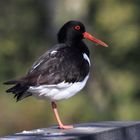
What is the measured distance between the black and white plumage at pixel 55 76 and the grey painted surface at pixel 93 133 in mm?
517

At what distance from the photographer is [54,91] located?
9.27 meters

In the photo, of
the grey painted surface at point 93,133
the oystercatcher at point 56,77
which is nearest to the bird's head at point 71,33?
the oystercatcher at point 56,77

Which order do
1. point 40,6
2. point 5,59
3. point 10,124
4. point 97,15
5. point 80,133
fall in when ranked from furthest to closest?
point 40,6 < point 97,15 < point 5,59 < point 10,124 < point 80,133

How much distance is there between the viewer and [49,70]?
9.26 metres

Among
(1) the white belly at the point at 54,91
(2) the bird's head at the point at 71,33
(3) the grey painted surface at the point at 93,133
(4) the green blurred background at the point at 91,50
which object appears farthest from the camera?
(4) the green blurred background at the point at 91,50

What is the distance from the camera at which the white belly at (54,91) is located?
9.18 meters

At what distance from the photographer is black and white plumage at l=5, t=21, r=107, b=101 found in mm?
9078

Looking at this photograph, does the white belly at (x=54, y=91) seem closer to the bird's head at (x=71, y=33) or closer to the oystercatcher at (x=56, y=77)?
the oystercatcher at (x=56, y=77)

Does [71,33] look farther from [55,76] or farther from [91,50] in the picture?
[91,50]

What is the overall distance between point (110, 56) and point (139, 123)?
1435cm

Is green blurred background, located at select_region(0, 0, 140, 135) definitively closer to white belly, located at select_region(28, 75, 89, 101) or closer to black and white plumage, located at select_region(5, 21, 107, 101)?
black and white plumage, located at select_region(5, 21, 107, 101)

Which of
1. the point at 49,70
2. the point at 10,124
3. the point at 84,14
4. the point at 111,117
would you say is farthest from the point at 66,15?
the point at 49,70

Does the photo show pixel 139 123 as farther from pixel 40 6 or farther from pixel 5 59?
pixel 40 6

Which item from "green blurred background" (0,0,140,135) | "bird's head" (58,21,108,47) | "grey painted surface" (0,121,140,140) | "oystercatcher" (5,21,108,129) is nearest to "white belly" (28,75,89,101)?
"oystercatcher" (5,21,108,129)
